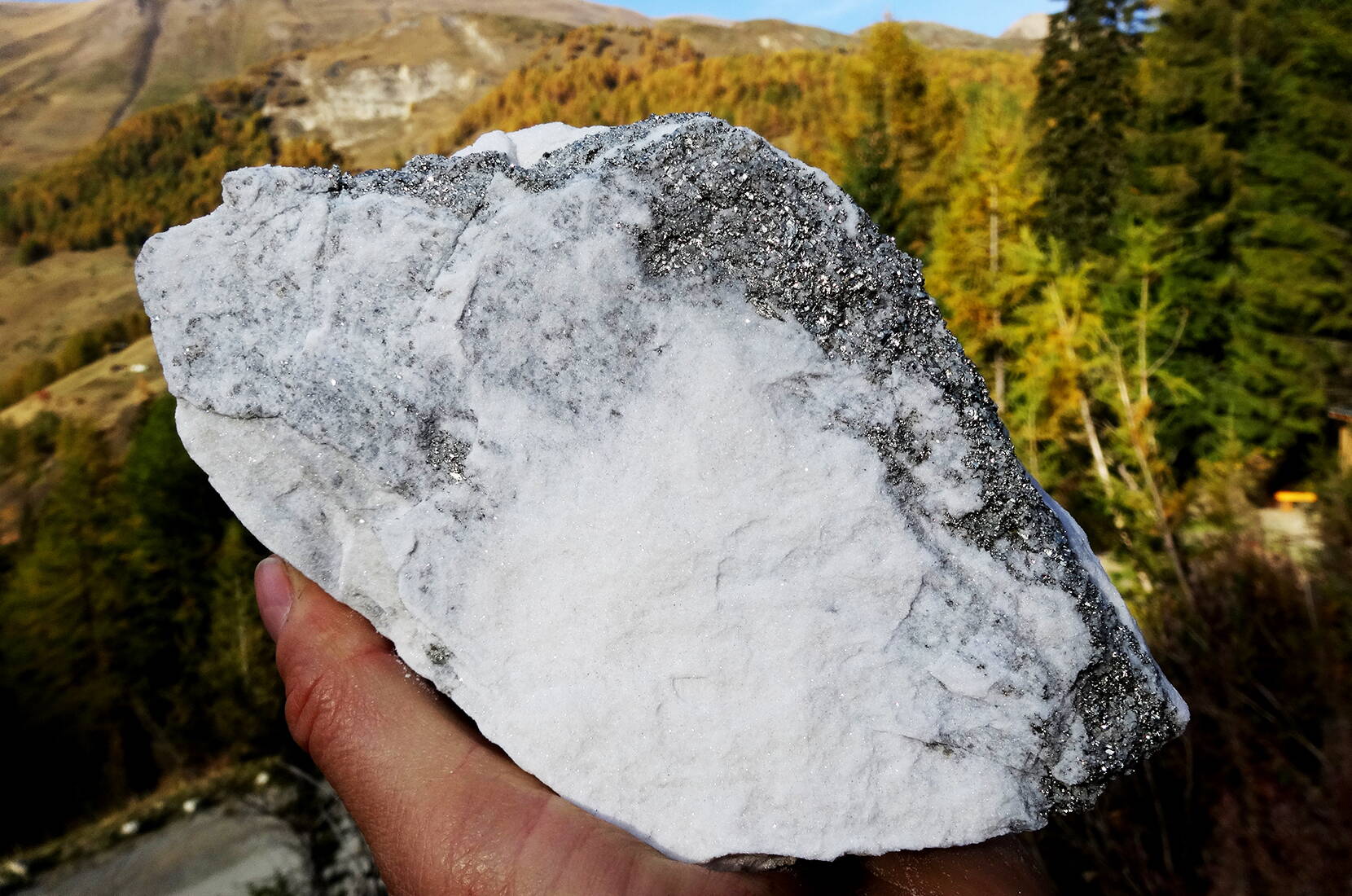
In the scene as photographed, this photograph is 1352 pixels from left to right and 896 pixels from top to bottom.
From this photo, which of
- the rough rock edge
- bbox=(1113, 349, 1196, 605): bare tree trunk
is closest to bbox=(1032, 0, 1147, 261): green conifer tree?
bbox=(1113, 349, 1196, 605): bare tree trunk

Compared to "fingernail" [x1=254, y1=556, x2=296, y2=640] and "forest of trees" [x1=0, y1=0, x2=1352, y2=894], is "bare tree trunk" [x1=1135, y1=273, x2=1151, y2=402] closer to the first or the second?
"forest of trees" [x1=0, y1=0, x2=1352, y2=894]

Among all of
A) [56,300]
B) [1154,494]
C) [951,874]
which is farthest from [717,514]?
[56,300]

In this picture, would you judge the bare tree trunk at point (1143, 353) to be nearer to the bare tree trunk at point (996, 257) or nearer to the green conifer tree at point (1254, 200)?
the bare tree trunk at point (996, 257)

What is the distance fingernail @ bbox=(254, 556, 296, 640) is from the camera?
6.04 feet

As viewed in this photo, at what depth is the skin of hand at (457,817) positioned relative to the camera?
1353 millimetres

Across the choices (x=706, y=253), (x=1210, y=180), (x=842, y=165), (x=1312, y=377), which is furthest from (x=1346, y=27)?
(x=706, y=253)

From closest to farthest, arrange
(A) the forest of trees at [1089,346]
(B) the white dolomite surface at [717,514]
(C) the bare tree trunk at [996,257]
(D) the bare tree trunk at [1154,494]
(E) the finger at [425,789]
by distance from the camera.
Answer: (E) the finger at [425,789]
(B) the white dolomite surface at [717,514]
(D) the bare tree trunk at [1154,494]
(A) the forest of trees at [1089,346]
(C) the bare tree trunk at [996,257]

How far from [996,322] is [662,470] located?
13.4 m

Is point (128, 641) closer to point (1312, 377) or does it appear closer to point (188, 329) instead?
point (188, 329)

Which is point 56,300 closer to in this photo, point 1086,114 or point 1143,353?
point 1086,114

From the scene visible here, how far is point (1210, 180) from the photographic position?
1633cm

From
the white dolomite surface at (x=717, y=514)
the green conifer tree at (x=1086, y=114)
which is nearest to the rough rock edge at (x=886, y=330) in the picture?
the white dolomite surface at (x=717, y=514)

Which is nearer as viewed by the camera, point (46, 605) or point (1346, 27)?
point (1346, 27)

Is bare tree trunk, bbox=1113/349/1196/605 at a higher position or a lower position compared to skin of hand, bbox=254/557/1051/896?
lower
